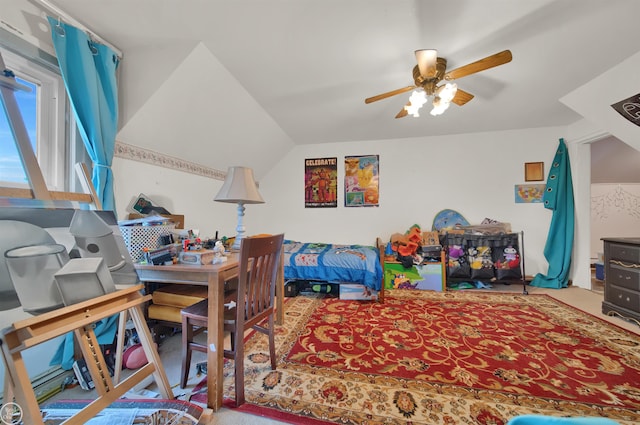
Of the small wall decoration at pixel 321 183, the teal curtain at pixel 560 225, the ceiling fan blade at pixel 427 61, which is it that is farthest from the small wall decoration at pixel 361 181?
the teal curtain at pixel 560 225

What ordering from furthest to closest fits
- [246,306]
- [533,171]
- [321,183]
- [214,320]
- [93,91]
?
[321,183] < [533,171] < [93,91] < [246,306] < [214,320]

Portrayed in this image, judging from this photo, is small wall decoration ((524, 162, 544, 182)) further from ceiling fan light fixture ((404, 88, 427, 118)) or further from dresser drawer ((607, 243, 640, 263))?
ceiling fan light fixture ((404, 88, 427, 118))

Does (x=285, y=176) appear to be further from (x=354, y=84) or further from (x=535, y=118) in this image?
(x=535, y=118)

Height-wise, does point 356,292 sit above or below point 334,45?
below

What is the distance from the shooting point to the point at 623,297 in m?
2.24

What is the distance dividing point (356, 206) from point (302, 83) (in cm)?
219

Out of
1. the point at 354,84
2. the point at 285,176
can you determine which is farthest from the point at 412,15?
the point at 285,176

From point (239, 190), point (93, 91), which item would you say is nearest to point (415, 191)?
point (239, 190)

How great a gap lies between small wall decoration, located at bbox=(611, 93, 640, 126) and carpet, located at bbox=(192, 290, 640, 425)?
6.19 feet

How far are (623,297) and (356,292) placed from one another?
2.54 metres

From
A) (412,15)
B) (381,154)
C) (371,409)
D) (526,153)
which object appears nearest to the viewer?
(371,409)

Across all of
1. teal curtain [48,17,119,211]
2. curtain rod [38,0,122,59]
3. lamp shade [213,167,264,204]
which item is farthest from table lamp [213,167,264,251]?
curtain rod [38,0,122,59]

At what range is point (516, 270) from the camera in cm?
315

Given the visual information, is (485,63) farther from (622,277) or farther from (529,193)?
(529,193)
